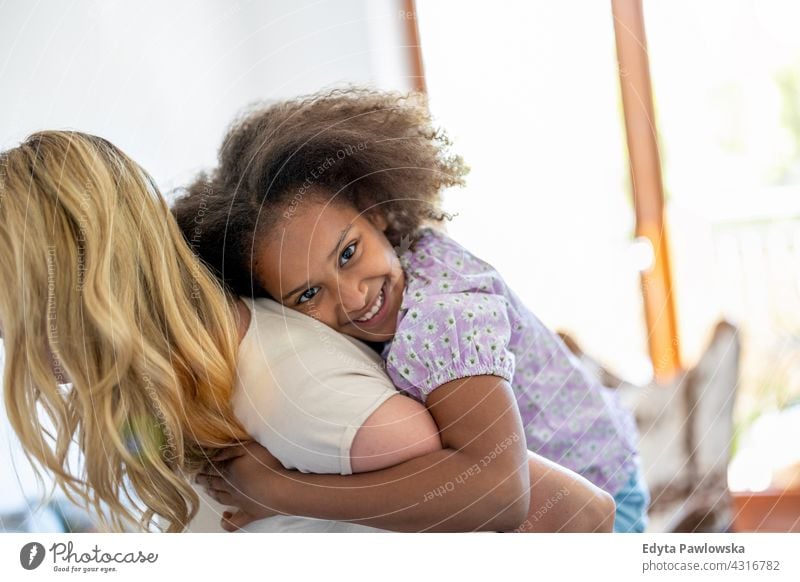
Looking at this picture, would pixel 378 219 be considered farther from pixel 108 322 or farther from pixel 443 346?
pixel 108 322

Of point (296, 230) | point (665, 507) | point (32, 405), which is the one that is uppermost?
point (296, 230)

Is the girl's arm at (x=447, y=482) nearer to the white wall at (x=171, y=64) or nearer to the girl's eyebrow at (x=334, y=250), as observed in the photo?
the girl's eyebrow at (x=334, y=250)

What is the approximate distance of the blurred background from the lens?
0.58 m

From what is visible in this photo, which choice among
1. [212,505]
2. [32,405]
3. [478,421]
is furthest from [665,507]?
[32,405]

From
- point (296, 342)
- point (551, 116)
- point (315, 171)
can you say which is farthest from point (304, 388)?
point (551, 116)

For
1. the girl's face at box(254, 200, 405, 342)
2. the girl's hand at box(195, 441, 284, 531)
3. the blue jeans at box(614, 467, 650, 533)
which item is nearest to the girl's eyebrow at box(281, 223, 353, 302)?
the girl's face at box(254, 200, 405, 342)

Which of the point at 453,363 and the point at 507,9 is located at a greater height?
the point at 507,9

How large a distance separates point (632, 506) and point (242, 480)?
1.05ft

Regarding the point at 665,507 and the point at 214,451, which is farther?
the point at 665,507

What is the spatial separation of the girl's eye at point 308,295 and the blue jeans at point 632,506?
0.98 ft

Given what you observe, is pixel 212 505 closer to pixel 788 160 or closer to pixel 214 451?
pixel 214 451

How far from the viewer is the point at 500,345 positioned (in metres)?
0.53

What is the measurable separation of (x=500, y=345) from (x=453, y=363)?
38 millimetres

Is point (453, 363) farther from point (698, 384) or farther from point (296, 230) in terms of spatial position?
point (698, 384)
